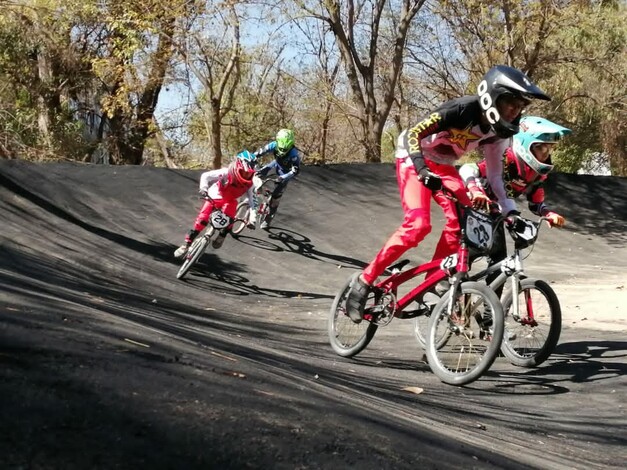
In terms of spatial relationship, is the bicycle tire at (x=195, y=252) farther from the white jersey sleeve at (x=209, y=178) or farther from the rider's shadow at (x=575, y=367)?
the rider's shadow at (x=575, y=367)

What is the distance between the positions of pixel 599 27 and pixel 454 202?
19.6 m

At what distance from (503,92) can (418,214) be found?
111 centimetres

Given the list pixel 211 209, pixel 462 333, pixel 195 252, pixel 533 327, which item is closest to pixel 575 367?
pixel 533 327

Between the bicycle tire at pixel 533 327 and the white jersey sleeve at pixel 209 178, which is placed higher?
the white jersey sleeve at pixel 209 178

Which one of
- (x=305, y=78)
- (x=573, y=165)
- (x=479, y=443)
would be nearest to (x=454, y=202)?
(x=479, y=443)

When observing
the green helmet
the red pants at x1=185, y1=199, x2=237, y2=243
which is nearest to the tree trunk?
the green helmet

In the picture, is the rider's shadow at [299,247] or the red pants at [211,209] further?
the rider's shadow at [299,247]

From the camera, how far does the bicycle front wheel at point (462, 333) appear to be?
5.15m

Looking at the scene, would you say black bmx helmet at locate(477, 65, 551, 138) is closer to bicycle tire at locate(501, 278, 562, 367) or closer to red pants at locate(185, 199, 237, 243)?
bicycle tire at locate(501, 278, 562, 367)


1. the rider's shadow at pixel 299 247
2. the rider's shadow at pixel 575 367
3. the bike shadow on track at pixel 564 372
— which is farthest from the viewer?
the rider's shadow at pixel 299 247

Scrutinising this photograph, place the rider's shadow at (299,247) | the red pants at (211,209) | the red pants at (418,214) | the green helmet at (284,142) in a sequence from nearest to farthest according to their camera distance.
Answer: the red pants at (418,214)
the red pants at (211,209)
the rider's shadow at (299,247)
the green helmet at (284,142)

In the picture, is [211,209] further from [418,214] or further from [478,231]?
[478,231]

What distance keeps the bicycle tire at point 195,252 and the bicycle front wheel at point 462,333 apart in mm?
5451

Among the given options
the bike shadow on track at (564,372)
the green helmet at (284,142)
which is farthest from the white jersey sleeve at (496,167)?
the green helmet at (284,142)
